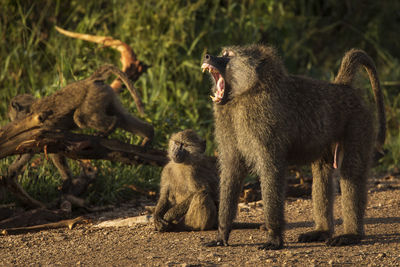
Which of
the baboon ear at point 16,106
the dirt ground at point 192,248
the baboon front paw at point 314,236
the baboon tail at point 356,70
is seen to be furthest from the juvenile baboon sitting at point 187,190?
the baboon ear at point 16,106

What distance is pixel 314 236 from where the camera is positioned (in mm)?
4184

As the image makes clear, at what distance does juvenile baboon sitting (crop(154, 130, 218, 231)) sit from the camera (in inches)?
177

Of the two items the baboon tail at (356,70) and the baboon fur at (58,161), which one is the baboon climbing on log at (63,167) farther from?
the baboon tail at (356,70)

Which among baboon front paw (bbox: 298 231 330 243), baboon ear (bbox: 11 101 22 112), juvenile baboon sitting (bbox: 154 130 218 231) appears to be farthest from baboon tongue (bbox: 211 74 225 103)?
baboon ear (bbox: 11 101 22 112)

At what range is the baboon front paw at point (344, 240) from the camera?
399 centimetres

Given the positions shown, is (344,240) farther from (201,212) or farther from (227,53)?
(227,53)

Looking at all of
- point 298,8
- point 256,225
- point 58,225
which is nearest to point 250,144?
point 256,225

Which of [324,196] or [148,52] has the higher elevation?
[148,52]

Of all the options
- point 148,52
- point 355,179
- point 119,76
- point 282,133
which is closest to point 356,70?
point 355,179

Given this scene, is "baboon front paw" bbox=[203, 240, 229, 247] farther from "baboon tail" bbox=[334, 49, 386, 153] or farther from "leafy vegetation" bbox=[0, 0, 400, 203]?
"leafy vegetation" bbox=[0, 0, 400, 203]

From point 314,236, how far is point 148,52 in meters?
4.31

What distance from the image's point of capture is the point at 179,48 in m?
8.05

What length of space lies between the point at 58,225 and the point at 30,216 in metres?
0.30

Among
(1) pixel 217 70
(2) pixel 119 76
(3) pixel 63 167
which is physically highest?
(2) pixel 119 76
